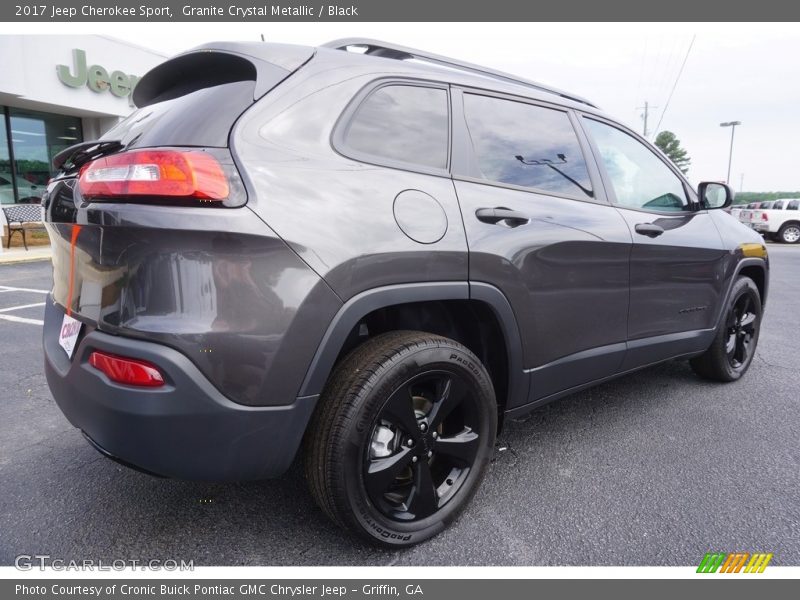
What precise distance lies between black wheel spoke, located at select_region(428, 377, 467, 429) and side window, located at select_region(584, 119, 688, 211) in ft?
4.88

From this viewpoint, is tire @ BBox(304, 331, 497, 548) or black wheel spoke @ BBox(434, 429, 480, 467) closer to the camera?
tire @ BBox(304, 331, 497, 548)

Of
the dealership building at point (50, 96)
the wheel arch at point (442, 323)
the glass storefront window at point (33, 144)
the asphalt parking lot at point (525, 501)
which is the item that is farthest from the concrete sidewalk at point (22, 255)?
the wheel arch at point (442, 323)

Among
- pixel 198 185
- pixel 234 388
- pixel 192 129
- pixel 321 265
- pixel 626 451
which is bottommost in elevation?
pixel 626 451

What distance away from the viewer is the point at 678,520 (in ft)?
6.73

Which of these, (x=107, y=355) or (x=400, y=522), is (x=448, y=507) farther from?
(x=107, y=355)

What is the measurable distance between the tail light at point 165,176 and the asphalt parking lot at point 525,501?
1.25 meters

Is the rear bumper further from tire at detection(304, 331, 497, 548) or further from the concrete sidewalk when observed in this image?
the concrete sidewalk

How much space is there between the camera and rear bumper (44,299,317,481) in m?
1.45

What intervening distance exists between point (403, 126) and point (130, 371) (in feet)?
4.07

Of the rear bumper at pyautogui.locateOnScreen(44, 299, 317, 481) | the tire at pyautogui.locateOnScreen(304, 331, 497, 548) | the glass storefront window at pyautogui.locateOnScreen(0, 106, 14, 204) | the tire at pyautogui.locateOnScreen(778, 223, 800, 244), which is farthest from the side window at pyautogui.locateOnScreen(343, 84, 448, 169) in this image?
the tire at pyautogui.locateOnScreen(778, 223, 800, 244)

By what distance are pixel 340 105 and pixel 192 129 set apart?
0.49 meters

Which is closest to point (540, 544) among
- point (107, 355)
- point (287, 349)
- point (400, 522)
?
point (400, 522)

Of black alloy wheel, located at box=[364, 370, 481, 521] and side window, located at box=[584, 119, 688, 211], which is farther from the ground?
side window, located at box=[584, 119, 688, 211]


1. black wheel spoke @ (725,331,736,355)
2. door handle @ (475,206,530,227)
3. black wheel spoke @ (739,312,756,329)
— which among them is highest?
door handle @ (475,206,530,227)
